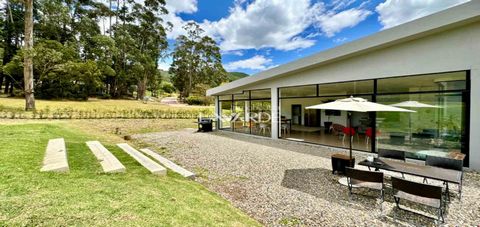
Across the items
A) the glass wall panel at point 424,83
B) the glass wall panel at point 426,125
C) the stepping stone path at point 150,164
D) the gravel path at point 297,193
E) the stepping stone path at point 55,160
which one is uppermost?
the glass wall panel at point 424,83

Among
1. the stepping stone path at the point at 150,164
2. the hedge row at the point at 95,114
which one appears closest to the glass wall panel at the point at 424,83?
the stepping stone path at the point at 150,164

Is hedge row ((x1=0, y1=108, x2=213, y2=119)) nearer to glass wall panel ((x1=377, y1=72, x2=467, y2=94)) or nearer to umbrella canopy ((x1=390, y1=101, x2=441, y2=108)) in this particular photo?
glass wall panel ((x1=377, y1=72, x2=467, y2=94))

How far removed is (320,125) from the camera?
1529cm

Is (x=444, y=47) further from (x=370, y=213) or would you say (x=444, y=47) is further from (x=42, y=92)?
(x=42, y=92)

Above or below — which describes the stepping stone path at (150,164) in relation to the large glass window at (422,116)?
below

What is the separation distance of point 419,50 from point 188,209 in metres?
7.51

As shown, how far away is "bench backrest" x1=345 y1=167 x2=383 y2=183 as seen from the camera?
362cm

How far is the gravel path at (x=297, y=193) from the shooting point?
10.7 ft

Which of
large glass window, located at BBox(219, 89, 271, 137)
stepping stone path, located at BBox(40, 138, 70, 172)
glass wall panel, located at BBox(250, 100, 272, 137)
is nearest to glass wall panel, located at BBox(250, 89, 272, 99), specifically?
large glass window, located at BBox(219, 89, 271, 137)

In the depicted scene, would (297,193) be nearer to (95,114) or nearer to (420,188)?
(420,188)

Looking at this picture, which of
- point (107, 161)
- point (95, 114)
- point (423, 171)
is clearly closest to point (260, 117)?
point (107, 161)

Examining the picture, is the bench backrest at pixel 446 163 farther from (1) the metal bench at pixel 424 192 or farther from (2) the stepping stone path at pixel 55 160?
(2) the stepping stone path at pixel 55 160

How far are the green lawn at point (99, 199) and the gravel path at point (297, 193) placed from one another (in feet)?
1.78

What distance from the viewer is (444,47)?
5.61m
